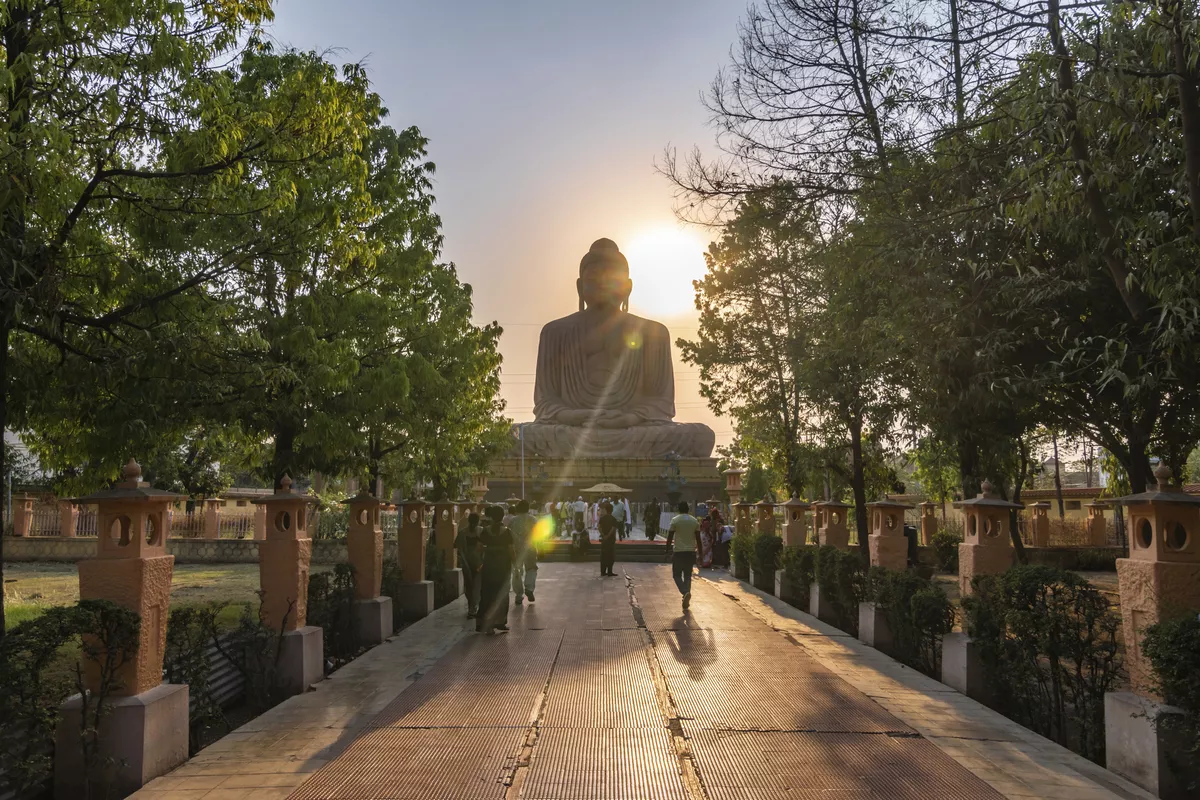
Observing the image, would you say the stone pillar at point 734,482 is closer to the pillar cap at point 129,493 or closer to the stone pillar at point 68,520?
the stone pillar at point 68,520

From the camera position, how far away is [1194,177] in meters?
5.96

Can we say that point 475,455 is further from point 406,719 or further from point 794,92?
point 406,719

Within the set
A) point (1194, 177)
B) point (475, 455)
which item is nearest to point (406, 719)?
point (1194, 177)

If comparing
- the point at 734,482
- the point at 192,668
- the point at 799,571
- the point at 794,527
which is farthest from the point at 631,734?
the point at 734,482

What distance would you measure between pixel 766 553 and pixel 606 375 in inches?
812

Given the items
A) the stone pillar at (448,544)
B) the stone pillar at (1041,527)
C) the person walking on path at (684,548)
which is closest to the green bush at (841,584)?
the person walking on path at (684,548)

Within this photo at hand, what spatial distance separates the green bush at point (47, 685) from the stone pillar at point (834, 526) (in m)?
11.8

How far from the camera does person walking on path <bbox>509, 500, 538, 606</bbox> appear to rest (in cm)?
1382

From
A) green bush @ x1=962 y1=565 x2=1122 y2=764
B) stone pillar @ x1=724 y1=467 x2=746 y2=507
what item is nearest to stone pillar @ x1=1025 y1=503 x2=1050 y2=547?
stone pillar @ x1=724 y1=467 x2=746 y2=507

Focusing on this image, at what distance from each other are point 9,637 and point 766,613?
1025 cm

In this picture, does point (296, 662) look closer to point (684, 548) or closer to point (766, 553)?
point (684, 548)

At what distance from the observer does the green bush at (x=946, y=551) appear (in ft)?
68.3

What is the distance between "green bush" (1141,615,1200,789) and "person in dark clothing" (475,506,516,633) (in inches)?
284

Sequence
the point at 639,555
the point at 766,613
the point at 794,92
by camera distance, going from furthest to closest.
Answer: the point at 639,555
the point at 766,613
the point at 794,92
